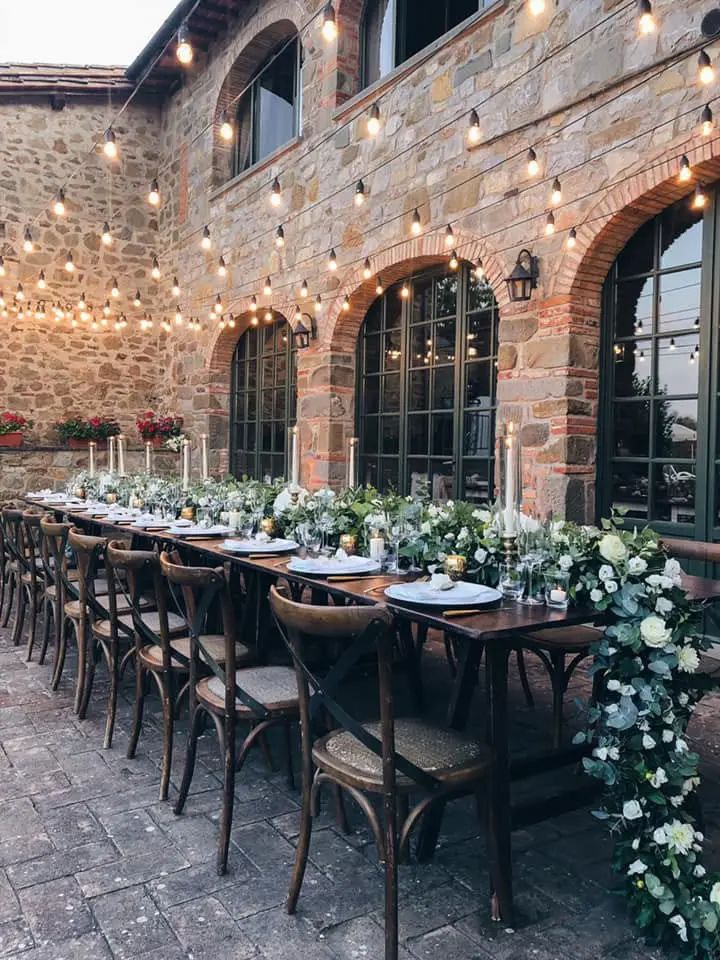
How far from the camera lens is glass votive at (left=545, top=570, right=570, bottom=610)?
2.25 metres

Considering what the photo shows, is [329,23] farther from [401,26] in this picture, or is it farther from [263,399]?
[263,399]

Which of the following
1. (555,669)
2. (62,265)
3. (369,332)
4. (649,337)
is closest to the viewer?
(555,669)

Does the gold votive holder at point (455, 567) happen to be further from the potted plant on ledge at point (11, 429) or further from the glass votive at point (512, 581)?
the potted plant on ledge at point (11, 429)

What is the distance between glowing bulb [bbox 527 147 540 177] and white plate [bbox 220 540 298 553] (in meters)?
3.20

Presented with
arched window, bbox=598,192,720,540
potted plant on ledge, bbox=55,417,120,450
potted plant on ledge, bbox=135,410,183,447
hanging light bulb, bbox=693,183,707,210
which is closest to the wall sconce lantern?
arched window, bbox=598,192,720,540

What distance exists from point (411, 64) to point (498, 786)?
6095 mm

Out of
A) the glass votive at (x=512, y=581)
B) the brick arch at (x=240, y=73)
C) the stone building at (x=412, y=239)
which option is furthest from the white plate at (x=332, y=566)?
the brick arch at (x=240, y=73)

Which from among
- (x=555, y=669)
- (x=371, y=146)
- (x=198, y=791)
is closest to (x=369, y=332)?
(x=371, y=146)

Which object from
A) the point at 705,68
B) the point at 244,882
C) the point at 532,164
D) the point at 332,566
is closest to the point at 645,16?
the point at 705,68

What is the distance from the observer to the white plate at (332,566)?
9.39 feet

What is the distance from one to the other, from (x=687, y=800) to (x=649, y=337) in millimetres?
3457

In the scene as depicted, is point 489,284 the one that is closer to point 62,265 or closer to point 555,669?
point 555,669

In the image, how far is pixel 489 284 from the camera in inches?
226

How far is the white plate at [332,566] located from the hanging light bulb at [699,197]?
120 inches
